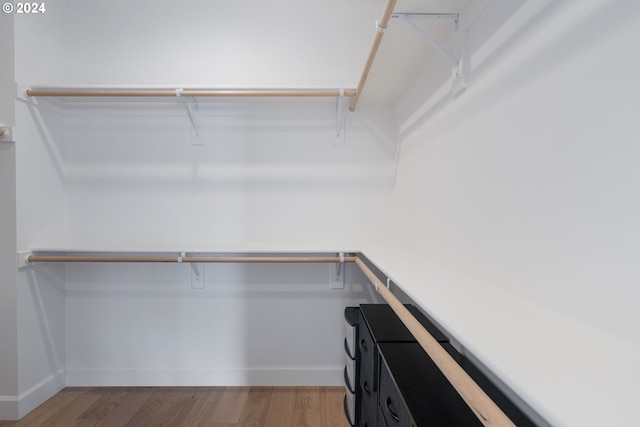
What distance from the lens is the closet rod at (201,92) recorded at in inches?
65.0

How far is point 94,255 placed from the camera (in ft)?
5.84

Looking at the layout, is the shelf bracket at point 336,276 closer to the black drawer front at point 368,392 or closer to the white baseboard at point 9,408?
the black drawer front at point 368,392

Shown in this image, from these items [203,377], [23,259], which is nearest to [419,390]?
[203,377]

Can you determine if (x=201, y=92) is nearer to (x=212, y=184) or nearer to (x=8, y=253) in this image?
(x=212, y=184)

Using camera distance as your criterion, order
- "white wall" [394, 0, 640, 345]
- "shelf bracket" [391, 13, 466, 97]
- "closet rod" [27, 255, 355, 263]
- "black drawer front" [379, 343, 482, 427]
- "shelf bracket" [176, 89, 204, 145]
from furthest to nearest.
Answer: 1. "shelf bracket" [176, 89, 204, 145]
2. "closet rod" [27, 255, 355, 263]
3. "shelf bracket" [391, 13, 466, 97]
4. "black drawer front" [379, 343, 482, 427]
5. "white wall" [394, 0, 640, 345]

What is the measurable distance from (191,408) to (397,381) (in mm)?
1451

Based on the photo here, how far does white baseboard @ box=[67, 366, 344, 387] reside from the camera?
6.53ft

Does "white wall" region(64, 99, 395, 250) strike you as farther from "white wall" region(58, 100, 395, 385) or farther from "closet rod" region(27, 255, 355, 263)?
"closet rod" region(27, 255, 355, 263)

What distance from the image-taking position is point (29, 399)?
1.74 metres

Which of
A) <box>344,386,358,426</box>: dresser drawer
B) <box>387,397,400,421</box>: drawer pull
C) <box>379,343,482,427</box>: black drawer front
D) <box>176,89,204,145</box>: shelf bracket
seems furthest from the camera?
<box>176,89,204,145</box>: shelf bracket

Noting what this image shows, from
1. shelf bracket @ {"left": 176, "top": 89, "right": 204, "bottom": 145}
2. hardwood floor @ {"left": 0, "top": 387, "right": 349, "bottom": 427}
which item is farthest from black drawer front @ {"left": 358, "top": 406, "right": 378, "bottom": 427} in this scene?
shelf bracket @ {"left": 176, "top": 89, "right": 204, "bottom": 145}

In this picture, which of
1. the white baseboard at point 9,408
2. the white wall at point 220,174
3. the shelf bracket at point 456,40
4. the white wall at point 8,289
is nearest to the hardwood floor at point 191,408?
the white baseboard at point 9,408

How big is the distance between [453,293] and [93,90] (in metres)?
2.02

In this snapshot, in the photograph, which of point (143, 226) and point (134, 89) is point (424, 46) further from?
point (143, 226)
